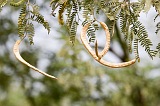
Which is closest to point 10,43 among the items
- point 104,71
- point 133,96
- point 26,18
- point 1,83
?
point 1,83

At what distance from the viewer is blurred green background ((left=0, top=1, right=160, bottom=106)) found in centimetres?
461

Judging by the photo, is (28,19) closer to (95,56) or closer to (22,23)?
(22,23)

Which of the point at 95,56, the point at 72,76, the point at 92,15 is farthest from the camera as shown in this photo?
the point at 72,76

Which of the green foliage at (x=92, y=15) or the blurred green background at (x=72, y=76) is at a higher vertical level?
the green foliage at (x=92, y=15)

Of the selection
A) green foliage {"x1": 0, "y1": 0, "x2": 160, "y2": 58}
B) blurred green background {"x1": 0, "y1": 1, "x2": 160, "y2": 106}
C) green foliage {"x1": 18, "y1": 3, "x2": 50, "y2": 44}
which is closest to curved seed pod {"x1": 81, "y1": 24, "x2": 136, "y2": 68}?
green foliage {"x1": 0, "y1": 0, "x2": 160, "y2": 58}

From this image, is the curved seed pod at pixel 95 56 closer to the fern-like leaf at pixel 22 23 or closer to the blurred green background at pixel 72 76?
the fern-like leaf at pixel 22 23

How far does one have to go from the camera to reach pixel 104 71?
4.84 m

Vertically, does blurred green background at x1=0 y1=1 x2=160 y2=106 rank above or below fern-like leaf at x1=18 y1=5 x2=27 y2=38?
below

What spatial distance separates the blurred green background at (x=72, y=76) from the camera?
15.1 feet

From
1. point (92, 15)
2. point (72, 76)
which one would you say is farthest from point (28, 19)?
point (72, 76)

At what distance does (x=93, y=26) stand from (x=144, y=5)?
0.59ft

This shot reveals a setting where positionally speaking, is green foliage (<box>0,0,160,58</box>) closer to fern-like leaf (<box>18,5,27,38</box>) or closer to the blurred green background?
Result: fern-like leaf (<box>18,5,27,38</box>)

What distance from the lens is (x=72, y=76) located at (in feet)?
15.1

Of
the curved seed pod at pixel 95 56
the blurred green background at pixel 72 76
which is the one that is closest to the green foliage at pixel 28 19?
the curved seed pod at pixel 95 56
